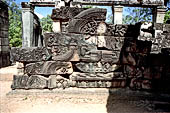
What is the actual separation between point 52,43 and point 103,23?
5.17 ft

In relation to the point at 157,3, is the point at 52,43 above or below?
below

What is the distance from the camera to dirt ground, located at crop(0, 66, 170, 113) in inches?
113

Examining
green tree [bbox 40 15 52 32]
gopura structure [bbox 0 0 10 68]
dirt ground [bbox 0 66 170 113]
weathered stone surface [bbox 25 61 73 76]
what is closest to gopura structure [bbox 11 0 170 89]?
weathered stone surface [bbox 25 61 73 76]

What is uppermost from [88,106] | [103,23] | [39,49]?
[103,23]

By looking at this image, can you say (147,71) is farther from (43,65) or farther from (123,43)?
(43,65)

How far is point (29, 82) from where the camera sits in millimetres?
3516

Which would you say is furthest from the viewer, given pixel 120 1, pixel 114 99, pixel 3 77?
pixel 120 1

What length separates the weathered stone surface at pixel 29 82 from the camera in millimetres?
3502

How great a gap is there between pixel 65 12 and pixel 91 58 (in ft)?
5.08

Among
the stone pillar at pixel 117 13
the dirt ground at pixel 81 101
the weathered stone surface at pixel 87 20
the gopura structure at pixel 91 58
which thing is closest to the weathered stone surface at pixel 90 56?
the gopura structure at pixel 91 58

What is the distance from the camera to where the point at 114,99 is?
3434 millimetres

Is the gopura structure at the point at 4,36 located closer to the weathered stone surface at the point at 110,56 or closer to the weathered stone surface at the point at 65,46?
the weathered stone surface at the point at 65,46

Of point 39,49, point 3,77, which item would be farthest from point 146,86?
point 3,77

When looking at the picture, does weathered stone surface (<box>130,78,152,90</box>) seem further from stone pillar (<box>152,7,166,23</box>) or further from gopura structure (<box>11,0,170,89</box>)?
stone pillar (<box>152,7,166,23</box>)
